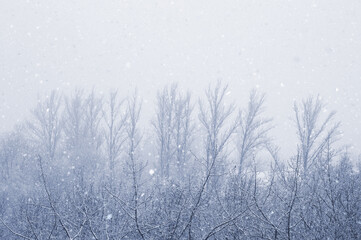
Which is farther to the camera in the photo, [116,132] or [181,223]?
[116,132]

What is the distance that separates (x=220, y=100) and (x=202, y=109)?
4.86ft

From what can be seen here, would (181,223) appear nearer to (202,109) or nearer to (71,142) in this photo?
(202,109)

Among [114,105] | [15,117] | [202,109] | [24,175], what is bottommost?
[24,175]

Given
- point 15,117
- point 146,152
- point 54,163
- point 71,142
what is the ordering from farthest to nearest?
point 15,117
point 146,152
point 71,142
point 54,163

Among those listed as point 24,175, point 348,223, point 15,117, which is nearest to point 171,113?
point 24,175

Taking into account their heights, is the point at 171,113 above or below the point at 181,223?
above

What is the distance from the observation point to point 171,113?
21953mm

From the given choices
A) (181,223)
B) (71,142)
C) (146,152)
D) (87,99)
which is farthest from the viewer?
(146,152)

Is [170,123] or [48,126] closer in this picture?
[170,123]

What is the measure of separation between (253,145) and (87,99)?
17.5 metres

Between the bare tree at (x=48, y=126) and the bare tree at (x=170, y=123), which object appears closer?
the bare tree at (x=170, y=123)

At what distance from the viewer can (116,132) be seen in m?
24.1

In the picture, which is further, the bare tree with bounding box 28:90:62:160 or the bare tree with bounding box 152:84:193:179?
the bare tree with bounding box 28:90:62:160

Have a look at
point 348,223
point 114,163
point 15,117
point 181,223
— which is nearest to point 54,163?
point 114,163
